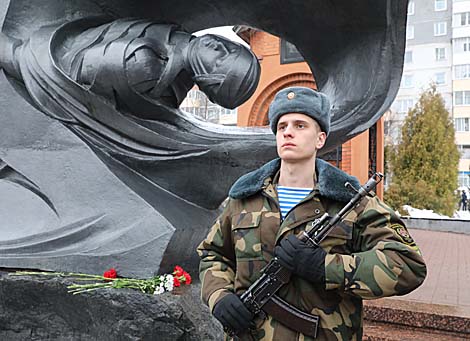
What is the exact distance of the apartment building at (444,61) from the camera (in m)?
32.2

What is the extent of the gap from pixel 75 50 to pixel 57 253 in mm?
1116

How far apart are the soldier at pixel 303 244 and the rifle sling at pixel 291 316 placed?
0.01 metres

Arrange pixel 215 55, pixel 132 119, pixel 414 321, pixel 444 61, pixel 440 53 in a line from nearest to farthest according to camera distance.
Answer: pixel 215 55 → pixel 132 119 → pixel 414 321 → pixel 444 61 → pixel 440 53

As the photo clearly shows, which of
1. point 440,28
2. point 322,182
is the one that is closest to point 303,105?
point 322,182

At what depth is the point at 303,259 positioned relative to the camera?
1.30 m

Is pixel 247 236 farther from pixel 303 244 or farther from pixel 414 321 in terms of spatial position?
pixel 414 321

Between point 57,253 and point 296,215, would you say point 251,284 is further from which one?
point 57,253

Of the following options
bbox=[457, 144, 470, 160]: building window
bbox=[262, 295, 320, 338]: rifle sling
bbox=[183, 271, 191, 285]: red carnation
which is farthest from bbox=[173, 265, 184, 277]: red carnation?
bbox=[457, 144, 470, 160]: building window

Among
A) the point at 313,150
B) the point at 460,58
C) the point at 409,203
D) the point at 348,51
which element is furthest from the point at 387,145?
the point at 313,150

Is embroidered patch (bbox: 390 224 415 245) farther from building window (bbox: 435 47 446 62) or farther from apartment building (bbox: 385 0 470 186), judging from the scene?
building window (bbox: 435 47 446 62)

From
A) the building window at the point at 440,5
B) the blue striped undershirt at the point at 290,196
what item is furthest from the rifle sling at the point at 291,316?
the building window at the point at 440,5

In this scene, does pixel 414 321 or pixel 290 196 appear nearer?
pixel 290 196

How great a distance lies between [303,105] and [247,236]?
404 mm

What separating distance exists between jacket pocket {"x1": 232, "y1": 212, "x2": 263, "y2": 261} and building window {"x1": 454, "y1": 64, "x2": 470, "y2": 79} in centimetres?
3405
